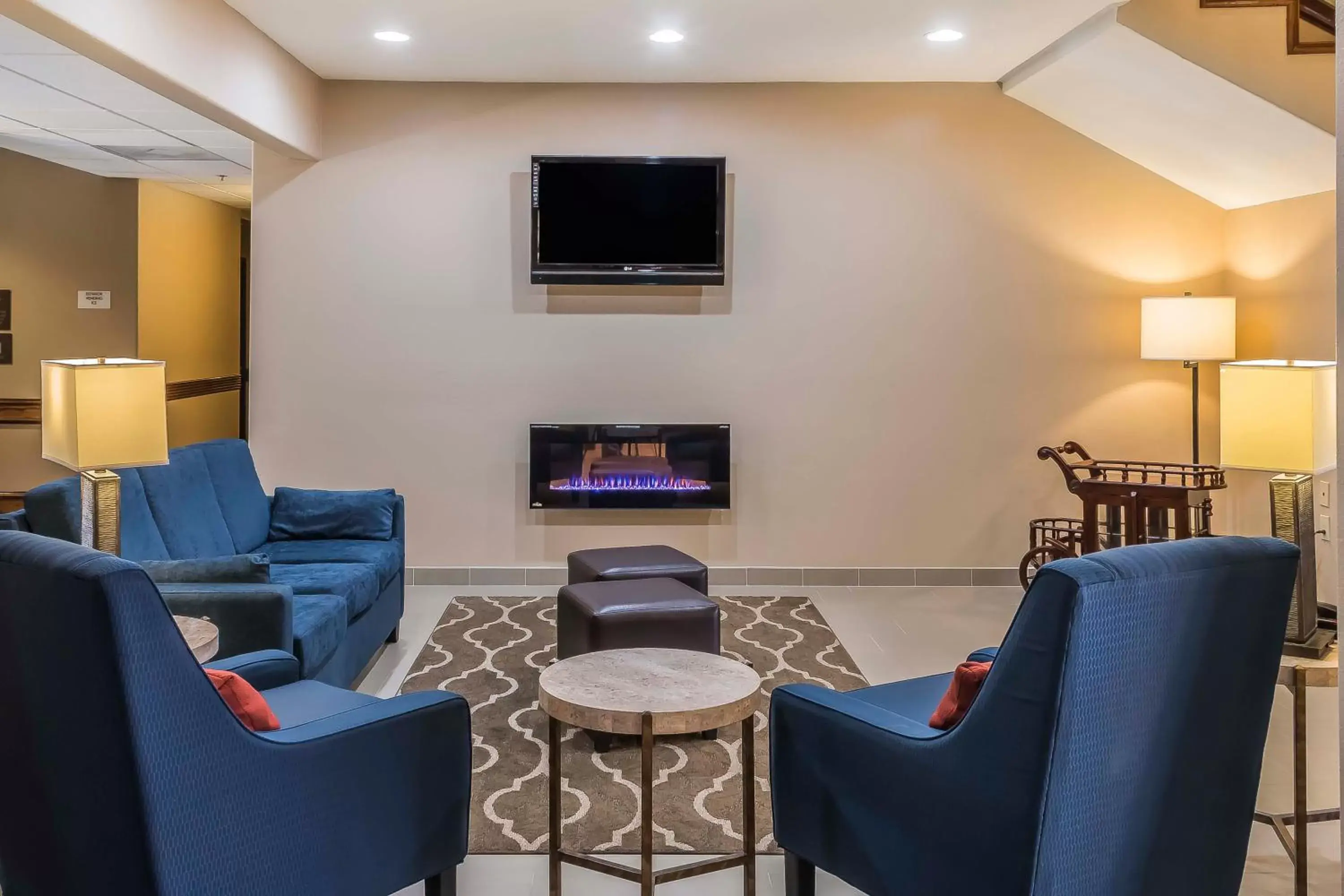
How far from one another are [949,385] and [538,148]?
2650 mm

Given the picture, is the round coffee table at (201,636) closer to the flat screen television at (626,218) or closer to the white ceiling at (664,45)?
the white ceiling at (664,45)

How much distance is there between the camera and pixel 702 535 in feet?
20.0

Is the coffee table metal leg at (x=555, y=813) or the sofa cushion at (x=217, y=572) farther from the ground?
the sofa cushion at (x=217, y=572)

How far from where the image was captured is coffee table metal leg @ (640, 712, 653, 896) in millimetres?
2359

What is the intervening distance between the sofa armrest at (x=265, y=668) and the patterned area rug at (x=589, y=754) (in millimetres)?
668

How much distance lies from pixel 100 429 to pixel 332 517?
1.76 m

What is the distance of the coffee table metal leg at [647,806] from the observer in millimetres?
2359

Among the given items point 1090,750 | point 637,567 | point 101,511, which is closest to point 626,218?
point 637,567

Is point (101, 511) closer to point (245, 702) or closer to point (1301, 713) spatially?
point (245, 702)

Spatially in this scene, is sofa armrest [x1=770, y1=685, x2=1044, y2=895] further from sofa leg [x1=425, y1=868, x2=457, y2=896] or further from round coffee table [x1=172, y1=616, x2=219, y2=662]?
round coffee table [x1=172, y1=616, x2=219, y2=662]

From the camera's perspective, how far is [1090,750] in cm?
190

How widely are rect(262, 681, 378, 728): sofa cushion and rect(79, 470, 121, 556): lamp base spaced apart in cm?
83

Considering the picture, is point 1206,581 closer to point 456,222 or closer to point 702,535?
point 702,535

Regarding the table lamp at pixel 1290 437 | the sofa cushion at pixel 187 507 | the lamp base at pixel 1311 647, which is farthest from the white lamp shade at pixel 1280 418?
the sofa cushion at pixel 187 507
